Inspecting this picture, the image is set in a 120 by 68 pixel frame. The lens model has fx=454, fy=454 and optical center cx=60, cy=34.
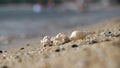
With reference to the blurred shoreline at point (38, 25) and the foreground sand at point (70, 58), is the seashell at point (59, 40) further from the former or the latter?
the blurred shoreline at point (38, 25)

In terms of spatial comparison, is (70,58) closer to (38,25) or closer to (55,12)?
(38,25)

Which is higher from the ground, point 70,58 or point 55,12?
point 55,12

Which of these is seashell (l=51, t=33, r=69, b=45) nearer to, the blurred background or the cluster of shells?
the cluster of shells

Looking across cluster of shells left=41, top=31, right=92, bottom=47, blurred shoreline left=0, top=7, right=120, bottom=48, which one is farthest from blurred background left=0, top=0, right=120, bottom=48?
cluster of shells left=41, top=31, right=92, bottom=47

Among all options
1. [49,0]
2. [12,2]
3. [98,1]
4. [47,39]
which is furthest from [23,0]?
[47,39]

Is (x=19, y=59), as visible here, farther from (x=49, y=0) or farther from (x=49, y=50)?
(x=49, y=0)

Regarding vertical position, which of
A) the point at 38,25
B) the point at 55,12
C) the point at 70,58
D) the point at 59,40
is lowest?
the point at 70,58

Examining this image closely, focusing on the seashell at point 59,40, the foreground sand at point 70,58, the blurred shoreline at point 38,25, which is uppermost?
the blurred shoreline at point 38,25

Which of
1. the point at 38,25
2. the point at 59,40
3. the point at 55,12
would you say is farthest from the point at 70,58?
the point at 55,12

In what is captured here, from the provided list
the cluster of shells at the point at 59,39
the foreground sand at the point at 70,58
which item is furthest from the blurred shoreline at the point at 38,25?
the foreground sand at the point at 70,58

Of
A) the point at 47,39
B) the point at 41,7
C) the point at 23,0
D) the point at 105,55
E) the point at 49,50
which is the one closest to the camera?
the point at 105,55

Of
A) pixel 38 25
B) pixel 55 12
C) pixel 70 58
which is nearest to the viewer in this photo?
pixel 70 58
